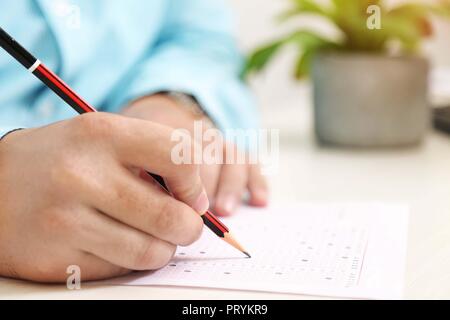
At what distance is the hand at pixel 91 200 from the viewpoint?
13.0 inches

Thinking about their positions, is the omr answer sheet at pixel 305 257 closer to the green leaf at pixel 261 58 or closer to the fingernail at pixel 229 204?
the fingernail at pixel 229 204

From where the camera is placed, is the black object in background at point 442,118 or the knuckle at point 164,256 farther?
the black object in background at point 442,118

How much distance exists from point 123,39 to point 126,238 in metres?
0.29

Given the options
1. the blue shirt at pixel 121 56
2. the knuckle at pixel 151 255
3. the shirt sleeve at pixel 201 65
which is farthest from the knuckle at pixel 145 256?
Result: the shirt sleeve at pixel 201 65

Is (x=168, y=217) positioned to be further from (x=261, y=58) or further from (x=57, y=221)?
(x=261, y=58)

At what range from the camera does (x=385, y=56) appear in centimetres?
71

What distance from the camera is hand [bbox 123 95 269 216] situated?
0.49 m

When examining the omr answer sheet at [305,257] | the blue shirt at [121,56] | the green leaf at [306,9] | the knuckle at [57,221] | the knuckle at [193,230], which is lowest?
the omr answer sheet at [305,257]

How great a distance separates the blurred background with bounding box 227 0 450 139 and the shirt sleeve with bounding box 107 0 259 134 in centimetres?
18

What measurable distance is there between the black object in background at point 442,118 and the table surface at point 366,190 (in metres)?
0.01

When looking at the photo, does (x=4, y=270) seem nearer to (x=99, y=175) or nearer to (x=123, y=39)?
(x=99, y=175)

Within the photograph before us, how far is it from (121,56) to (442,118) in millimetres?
419

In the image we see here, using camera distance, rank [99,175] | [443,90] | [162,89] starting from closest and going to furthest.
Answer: [99,175], [162,89], [443,90]

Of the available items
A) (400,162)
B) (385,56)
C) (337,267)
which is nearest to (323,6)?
(385,56)
